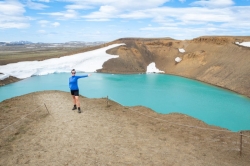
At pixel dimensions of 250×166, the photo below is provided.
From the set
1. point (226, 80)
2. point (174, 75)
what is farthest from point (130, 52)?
point (226, 80)

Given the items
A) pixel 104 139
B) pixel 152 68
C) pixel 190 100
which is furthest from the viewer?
pixel 152 68

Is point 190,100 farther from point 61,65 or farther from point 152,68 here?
point 61,65

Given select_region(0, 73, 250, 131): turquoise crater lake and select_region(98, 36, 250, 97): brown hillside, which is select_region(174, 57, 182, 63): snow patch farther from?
select_region(0, 73, 250, 131): turquoise crater lake

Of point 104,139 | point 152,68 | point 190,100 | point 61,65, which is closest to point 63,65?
point 61,65

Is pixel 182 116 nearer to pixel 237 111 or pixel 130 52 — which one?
pixel 237 111

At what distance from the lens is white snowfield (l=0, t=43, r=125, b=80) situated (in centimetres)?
4297

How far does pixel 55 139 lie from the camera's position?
8.80 m

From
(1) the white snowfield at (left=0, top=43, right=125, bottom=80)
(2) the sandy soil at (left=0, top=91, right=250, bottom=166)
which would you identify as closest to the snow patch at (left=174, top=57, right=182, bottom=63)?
(1) the white snowfield at (left=0, top=43, right=125, bottom=80)

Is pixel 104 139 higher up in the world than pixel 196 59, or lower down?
lower down

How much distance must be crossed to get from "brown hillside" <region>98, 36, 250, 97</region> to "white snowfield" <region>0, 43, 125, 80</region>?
8.93ft

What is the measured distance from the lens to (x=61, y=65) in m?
48.8

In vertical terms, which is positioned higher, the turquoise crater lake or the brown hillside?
the brown hillside

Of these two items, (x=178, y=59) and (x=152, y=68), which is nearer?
(x=178, y=59)

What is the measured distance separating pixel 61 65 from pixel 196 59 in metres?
28.6
